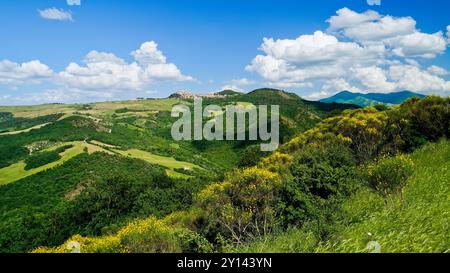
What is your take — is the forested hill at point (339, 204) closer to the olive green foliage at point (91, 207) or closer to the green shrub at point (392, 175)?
the green shrub at point (392, 175)

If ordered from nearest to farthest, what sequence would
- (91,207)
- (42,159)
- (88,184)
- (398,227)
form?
(398,227), (91,207), (88,184), (42,159)

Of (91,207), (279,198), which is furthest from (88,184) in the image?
(279,198)

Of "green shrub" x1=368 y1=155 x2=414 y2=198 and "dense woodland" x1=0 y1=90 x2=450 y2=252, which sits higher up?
"green shrub" x1=368 y1=155 x2=414 y2=198

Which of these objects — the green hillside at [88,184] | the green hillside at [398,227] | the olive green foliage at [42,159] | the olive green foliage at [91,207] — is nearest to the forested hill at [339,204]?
the green hillside at [398,227]

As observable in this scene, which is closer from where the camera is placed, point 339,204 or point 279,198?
point 339,204

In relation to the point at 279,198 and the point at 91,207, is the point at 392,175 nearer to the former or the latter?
the point at 279,198

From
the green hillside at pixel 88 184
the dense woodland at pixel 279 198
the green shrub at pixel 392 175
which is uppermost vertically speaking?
the green shrub at pixel 392 175

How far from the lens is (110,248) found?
18.9 meters

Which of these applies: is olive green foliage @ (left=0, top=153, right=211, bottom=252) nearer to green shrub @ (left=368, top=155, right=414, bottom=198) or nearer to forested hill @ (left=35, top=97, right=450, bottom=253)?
forested hill @ (left=35, top=97, right=450, bottom=253)

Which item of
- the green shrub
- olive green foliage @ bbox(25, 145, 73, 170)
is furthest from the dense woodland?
olive green foliage @ bbox(25, 145, 73, 170)

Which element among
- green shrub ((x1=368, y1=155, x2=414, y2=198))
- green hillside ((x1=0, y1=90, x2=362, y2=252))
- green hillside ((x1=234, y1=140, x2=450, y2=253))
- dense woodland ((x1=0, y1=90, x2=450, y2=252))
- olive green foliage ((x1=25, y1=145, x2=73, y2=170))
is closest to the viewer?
green hillside ((x1=234, y1=140, x2=450, y2=253))

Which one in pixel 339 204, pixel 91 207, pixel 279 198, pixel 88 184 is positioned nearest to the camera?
pixel 339 204

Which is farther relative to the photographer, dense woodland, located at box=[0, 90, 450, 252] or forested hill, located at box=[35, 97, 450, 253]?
dense woodland, located at box=[0, 90, 450, 252]

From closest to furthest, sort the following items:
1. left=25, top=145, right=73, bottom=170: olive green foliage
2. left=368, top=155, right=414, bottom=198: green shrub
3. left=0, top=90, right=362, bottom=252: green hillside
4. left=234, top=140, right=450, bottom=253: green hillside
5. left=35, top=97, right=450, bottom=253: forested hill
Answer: left=234, top=140, right=450, bottom=253: green hillside < left=35, top=97, right=450, bottom=253: forested hill < left=368, top=155, right=414, bottom=198: green shrub < left=0, top=90, right=362, bottom=252: green hillside < left=25, top=145, right=73, bottom=170: olive green foliage
